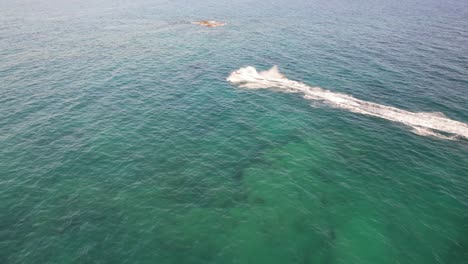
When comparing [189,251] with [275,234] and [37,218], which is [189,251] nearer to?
[275,234]

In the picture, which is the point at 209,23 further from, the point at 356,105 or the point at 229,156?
the point at 229,156

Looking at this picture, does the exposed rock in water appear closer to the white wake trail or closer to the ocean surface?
the ocean surface

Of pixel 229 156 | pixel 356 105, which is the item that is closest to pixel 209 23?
pixel 356 105

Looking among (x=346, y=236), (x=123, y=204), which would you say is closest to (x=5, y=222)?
(x=123, y=204)

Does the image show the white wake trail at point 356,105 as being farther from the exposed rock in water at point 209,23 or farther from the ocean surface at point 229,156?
the exposed rock in water at point 209,23

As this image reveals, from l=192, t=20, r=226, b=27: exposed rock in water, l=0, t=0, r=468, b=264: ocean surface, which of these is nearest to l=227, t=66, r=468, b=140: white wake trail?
l=0, t=0, r=468, b=264: ocean surface
